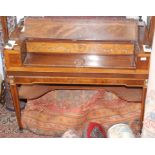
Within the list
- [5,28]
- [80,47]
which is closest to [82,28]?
[80,47]

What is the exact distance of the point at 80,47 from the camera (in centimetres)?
190

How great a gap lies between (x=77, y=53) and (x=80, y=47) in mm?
63

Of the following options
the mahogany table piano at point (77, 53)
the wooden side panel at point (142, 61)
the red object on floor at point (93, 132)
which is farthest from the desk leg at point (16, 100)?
the wooden side panel at point (142, 61)

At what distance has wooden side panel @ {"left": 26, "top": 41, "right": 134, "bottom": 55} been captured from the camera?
188cm

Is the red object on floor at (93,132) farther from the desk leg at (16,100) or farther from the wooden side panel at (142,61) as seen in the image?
the desk leg at (16,100)

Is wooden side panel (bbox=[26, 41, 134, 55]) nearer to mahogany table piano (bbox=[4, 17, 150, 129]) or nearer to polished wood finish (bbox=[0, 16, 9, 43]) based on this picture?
mahogany table piano (bbox=[4, 17, 150, 129])

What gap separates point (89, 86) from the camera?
2.12m

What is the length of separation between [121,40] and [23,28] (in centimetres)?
74

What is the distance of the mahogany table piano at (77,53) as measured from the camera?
70.8 inches

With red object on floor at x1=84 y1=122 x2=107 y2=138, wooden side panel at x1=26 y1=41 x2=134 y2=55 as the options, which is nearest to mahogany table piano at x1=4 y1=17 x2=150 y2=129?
wooden side panel at x1=26 y1=41 x2=134 y2=55
